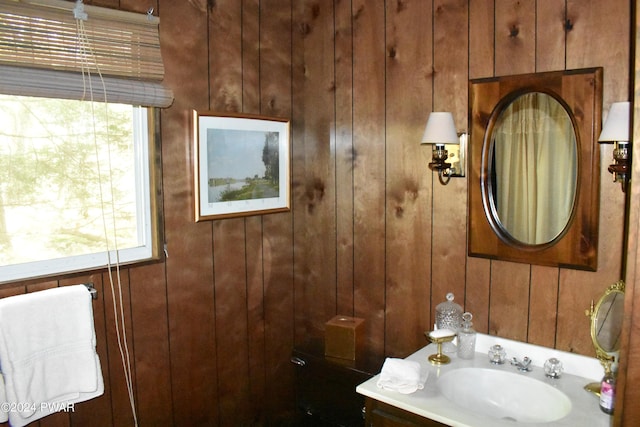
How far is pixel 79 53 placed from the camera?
1682mm

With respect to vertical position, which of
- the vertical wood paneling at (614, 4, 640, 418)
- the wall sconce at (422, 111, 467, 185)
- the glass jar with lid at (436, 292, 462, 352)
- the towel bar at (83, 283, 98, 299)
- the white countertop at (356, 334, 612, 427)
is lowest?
the white countertop at (356, 334, 612, 427)

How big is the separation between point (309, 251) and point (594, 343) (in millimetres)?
1288

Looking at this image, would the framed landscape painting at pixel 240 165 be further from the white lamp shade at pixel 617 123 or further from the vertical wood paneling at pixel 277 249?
the white lamp shade at pixel 617 123

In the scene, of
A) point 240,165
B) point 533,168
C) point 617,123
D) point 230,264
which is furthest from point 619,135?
point 230,264

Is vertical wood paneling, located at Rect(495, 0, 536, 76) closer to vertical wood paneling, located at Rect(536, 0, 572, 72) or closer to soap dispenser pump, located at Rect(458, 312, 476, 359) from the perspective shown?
vertical wood paneling, located at Rect(536, 0, 572, 72)

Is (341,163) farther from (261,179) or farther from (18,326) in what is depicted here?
(18,326)

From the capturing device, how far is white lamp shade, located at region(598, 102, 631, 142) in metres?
1.55

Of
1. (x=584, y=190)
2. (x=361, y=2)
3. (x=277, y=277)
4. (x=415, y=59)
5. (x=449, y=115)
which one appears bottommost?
(x=277, y=277)

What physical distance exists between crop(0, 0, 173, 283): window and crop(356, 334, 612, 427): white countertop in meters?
1.03

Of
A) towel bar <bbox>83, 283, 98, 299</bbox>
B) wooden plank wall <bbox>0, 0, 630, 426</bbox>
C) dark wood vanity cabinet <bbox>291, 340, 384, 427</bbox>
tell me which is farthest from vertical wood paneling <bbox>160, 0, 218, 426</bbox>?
dark wood vanity cabinet <bbox>291, 340, 384, 427</bbox>

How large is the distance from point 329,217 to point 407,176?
0.46m

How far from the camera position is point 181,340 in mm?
2090

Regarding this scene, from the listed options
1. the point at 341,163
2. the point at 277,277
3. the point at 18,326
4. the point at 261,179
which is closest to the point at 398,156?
the point at 341,163

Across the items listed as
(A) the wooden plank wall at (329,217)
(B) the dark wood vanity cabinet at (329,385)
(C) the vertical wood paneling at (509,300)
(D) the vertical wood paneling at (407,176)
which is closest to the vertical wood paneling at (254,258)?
(A) the wooden plank wall at (329,217)
